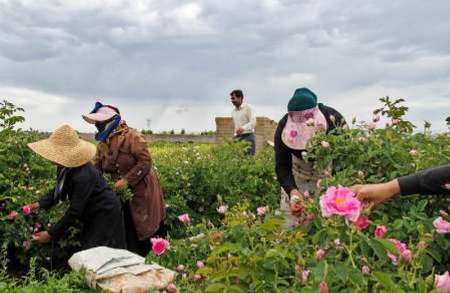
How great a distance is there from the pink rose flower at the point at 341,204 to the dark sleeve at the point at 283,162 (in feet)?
7.59

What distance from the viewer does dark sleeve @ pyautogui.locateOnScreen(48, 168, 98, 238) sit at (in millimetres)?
4441

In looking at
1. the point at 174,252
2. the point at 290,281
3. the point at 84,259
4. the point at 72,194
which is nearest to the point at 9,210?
the point at 72,194

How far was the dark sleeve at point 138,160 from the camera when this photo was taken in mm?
5270

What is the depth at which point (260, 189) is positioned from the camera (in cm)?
713

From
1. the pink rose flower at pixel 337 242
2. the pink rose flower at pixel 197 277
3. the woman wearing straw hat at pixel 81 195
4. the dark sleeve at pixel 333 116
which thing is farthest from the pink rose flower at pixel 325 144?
the woman wearing straw hat at pixel 81 195

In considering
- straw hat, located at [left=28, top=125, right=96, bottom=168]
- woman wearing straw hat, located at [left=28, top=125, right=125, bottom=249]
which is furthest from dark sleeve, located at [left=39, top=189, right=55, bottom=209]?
straw hat, located at [left=28, top=125, right=96, bottom=168]

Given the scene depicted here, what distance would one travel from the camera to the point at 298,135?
408cm

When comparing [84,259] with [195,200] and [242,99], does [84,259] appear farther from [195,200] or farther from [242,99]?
[242,99]

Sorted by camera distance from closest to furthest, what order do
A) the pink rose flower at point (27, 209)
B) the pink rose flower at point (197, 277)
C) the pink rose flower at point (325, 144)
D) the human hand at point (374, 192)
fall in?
the human hand at point (374, 192) < the pink rose flower at point (197, 277) < the pink rose flower at point (325, 144) < the pink rose flower at point (27, 209)

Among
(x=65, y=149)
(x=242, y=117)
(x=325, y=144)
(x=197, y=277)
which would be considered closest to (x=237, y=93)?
(x=242, y=117)

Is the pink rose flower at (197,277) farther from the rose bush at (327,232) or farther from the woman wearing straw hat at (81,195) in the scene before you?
the woman wearing straw hat at (81,195)

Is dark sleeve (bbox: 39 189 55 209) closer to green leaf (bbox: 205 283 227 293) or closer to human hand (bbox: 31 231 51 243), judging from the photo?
human hand (bbox: 31 231 51 243)

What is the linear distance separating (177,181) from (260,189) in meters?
1.00

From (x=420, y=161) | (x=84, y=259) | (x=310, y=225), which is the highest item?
(x=420, y=161)
